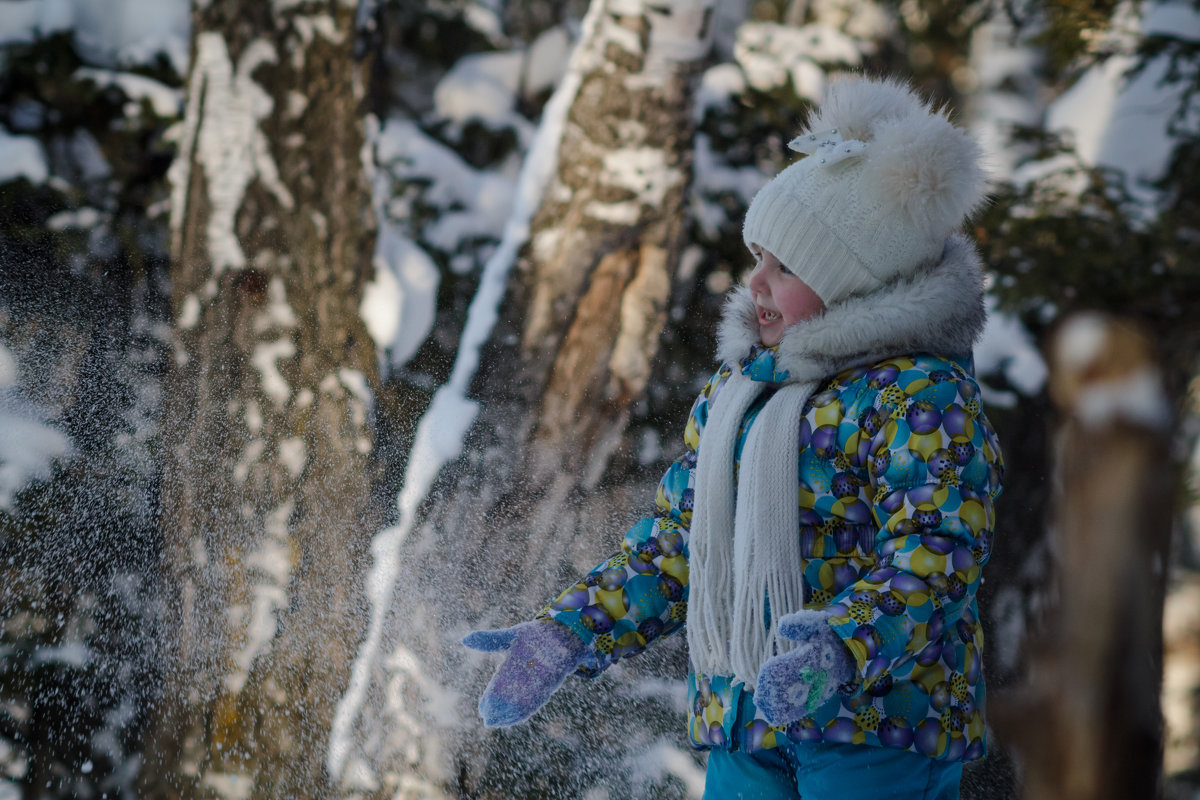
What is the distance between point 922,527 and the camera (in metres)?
1.57

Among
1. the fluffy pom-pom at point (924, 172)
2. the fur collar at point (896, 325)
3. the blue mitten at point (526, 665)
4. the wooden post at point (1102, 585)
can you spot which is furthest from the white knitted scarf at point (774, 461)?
the wooden post at point (1102, 585)

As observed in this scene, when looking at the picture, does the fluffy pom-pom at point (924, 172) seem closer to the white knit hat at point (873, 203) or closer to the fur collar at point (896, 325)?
the white knit hat at point (873, 203)

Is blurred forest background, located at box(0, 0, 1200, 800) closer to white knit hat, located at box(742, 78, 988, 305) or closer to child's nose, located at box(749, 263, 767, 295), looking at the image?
child's nose, located at box(749, 263, 767, 295)

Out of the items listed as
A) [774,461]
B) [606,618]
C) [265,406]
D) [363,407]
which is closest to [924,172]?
[774,461]

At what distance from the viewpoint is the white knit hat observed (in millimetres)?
1824

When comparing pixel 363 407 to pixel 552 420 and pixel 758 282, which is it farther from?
pixel 758 282

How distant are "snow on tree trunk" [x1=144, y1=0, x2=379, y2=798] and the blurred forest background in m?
0.01

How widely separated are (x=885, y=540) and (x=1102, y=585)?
3871mm

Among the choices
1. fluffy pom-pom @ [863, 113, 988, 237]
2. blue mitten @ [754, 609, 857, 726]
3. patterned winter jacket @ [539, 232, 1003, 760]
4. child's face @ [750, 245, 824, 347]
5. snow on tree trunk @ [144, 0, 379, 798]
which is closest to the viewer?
blue mitten @ [754, 609, 857, 726]

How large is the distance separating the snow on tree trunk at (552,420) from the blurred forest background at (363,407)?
1 centimetres

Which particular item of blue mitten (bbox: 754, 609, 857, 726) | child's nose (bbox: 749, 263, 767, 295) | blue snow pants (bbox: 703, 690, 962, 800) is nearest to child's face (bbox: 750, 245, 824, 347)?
child's nose (bbox: 749, 263, 767, 295)

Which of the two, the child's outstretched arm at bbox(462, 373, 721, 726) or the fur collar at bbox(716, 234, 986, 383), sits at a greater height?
the fur collar at bbox(716, 234, 986, 383)

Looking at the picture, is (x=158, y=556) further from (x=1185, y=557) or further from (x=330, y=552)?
(x=1185, y=557)

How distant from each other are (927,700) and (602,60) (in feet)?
9.64
